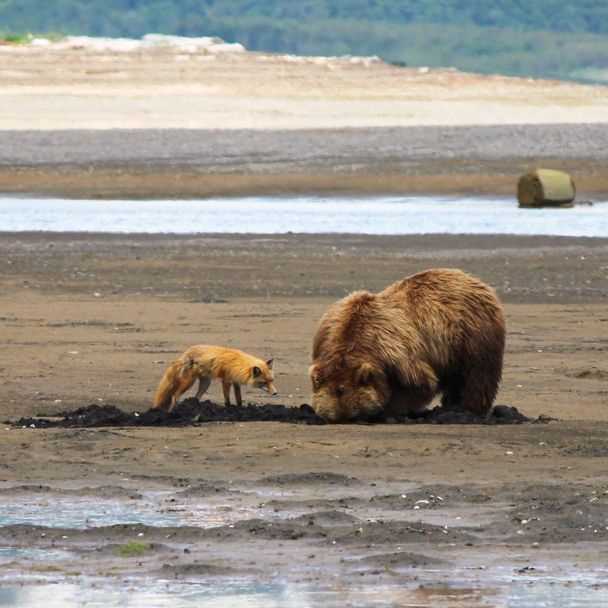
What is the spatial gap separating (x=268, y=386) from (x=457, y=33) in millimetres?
96346

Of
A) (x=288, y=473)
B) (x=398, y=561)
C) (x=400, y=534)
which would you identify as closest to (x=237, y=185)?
(x=288, y=473)

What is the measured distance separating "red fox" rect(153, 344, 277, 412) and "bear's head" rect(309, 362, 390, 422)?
2.56 feet

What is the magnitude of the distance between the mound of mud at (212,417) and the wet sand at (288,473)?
219mm

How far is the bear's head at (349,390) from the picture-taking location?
11.1 meters

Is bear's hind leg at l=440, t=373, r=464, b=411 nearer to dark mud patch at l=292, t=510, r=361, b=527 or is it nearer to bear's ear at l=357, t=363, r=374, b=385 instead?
bear's ear at l=357, t=363, r=374, b=385

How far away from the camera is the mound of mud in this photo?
37.6ft

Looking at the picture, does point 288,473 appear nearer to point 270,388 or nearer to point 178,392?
point 178,392

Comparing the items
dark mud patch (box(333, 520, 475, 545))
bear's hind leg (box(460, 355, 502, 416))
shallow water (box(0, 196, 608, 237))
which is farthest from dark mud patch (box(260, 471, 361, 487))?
shallow water (box(0, 196, 608, 237))

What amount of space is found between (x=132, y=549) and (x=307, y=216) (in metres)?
20.5

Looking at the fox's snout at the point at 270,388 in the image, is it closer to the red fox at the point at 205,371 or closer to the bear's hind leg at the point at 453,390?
the red fox at the point at 205,371

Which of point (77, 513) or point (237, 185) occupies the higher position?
point (237, 185)

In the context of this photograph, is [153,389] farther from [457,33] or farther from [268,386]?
[457,33]

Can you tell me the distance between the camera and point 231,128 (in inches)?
1882

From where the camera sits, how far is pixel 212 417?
38.5 ft
